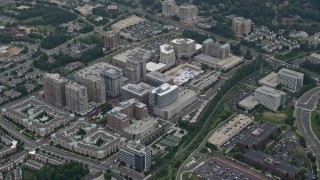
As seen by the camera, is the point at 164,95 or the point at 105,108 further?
the point at 105,108

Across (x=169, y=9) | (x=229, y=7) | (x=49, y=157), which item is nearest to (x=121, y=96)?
(x=49, y=157)

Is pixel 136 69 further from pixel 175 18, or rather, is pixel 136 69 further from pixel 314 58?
pixel 175 18

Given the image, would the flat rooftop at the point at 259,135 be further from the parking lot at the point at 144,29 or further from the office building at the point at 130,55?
the parking lot at the point at 144,29

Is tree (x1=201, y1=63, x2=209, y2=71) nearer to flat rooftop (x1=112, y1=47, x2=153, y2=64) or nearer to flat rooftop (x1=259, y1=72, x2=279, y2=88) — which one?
flat rooftop (x1=112, y1=47, x2=153, y2=64)

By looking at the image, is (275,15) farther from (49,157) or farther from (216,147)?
(49,157)

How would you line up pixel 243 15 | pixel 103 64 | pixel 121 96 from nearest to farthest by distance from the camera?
pixel 121 96 → pixel 103 64 → pixel 243 15

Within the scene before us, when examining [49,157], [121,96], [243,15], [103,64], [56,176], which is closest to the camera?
[56,176]

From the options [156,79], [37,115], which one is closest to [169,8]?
[156,79]
